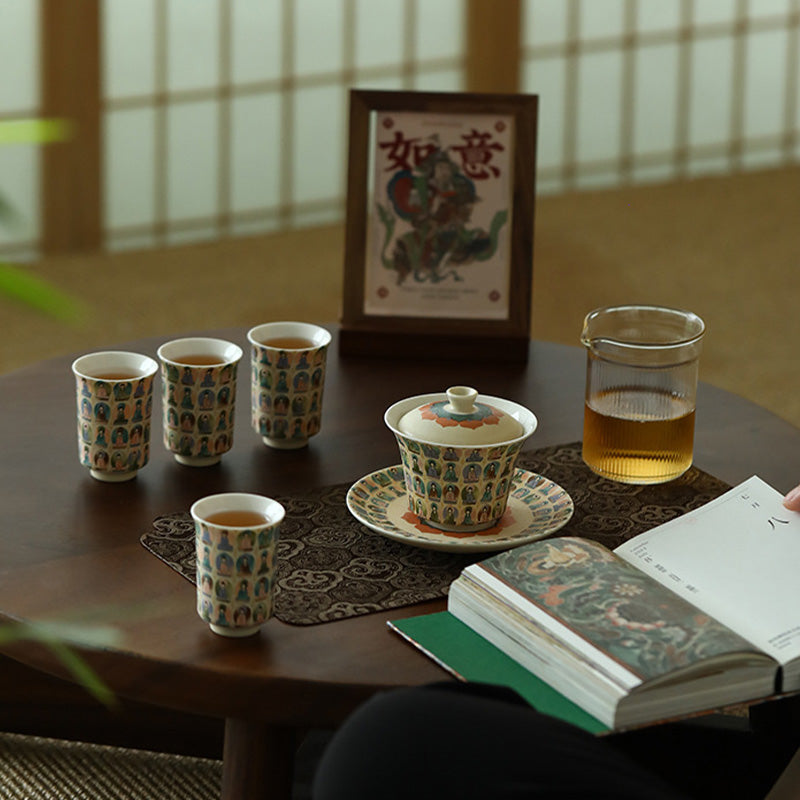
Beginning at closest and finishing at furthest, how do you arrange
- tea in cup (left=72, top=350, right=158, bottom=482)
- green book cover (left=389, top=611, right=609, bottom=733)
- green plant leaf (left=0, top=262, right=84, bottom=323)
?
green plant leaf (left=0, top=262, right=84, bottom=323) < green book cover (left=389, top=611, right=609, bottom=733) < tea in cup (left=72, top=350, right=158, bottom=482)

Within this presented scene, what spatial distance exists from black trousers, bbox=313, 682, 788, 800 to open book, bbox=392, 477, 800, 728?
7cm

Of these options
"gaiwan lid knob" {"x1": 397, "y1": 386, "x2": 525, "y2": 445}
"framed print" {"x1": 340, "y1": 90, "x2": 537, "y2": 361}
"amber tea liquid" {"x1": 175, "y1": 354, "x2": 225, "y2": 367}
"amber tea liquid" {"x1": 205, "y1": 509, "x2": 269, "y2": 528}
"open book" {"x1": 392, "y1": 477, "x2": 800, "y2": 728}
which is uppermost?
"framed print" {"x1": 340, "y1": 90, "x2": 537, "y2": 361}

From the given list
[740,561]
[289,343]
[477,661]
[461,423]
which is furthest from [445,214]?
[477,661]

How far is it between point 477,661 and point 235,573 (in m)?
0.20

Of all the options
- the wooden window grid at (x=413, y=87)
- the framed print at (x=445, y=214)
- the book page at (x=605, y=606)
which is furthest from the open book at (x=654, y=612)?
the wooden window grid at (x=413, y=87)

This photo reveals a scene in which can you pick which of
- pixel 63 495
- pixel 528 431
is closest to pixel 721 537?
pixel 528 431

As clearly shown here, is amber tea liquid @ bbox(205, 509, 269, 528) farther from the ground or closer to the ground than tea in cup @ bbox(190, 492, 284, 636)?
farther from the ground

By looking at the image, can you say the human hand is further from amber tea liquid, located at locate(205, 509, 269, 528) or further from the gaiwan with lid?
amber tea liquid, located at locate(205, 509, 269, 528)

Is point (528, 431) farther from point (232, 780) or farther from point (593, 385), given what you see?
point (232, 780)

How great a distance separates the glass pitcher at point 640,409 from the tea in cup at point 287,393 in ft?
0.93

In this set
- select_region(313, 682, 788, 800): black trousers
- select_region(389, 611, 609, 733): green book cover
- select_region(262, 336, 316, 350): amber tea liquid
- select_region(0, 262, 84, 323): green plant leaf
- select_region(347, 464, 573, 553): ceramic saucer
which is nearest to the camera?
select_region(0, 262, 84, 323): green plant leaf

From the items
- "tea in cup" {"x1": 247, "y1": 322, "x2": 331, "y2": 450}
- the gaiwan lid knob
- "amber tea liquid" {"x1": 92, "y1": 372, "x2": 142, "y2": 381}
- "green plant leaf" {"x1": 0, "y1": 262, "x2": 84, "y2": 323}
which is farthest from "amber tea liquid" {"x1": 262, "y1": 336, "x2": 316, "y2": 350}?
"green plant leaf" {"x1": 0, "y1": 262, "x2": 84, "y2": 323}

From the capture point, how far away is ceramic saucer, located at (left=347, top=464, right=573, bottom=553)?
123 cm

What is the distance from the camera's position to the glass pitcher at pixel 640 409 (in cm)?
139
